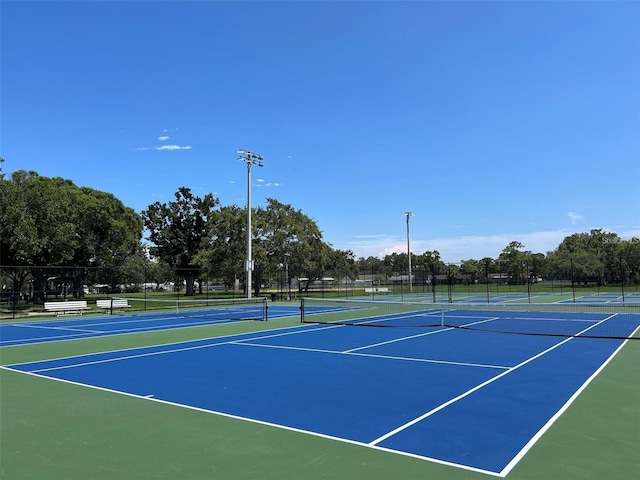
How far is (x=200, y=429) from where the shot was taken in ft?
19.2

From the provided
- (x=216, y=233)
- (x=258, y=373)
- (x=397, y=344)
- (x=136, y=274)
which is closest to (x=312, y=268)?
(x=216, y=233)

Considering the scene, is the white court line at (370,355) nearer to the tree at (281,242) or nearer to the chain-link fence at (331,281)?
the chain-link fence at (331,281)

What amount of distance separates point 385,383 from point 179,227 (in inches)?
2099

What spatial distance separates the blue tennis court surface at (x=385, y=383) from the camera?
18.4ft

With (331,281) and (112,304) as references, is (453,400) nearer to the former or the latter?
(112,304)

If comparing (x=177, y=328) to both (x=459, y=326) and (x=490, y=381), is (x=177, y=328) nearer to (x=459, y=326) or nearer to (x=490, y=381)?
(x=459, y=326)

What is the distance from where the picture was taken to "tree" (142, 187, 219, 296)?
57.4 metres

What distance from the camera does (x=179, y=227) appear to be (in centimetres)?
5838

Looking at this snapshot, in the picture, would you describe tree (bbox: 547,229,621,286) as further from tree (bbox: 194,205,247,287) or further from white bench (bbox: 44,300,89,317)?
white bench (bbox: 44,300,89,317)

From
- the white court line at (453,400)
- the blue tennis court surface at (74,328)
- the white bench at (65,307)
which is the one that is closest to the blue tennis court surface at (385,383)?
the white court line at (453,400)

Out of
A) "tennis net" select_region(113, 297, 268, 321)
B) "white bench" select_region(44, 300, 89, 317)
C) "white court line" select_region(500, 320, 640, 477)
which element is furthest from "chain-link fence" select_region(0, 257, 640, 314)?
"white court line" select_region(500, 320, 640, 477)

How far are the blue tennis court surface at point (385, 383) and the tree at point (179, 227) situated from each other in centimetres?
4477

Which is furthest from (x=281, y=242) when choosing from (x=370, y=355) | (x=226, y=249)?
(x=370, y=355)

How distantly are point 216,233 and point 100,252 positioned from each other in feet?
38.9
